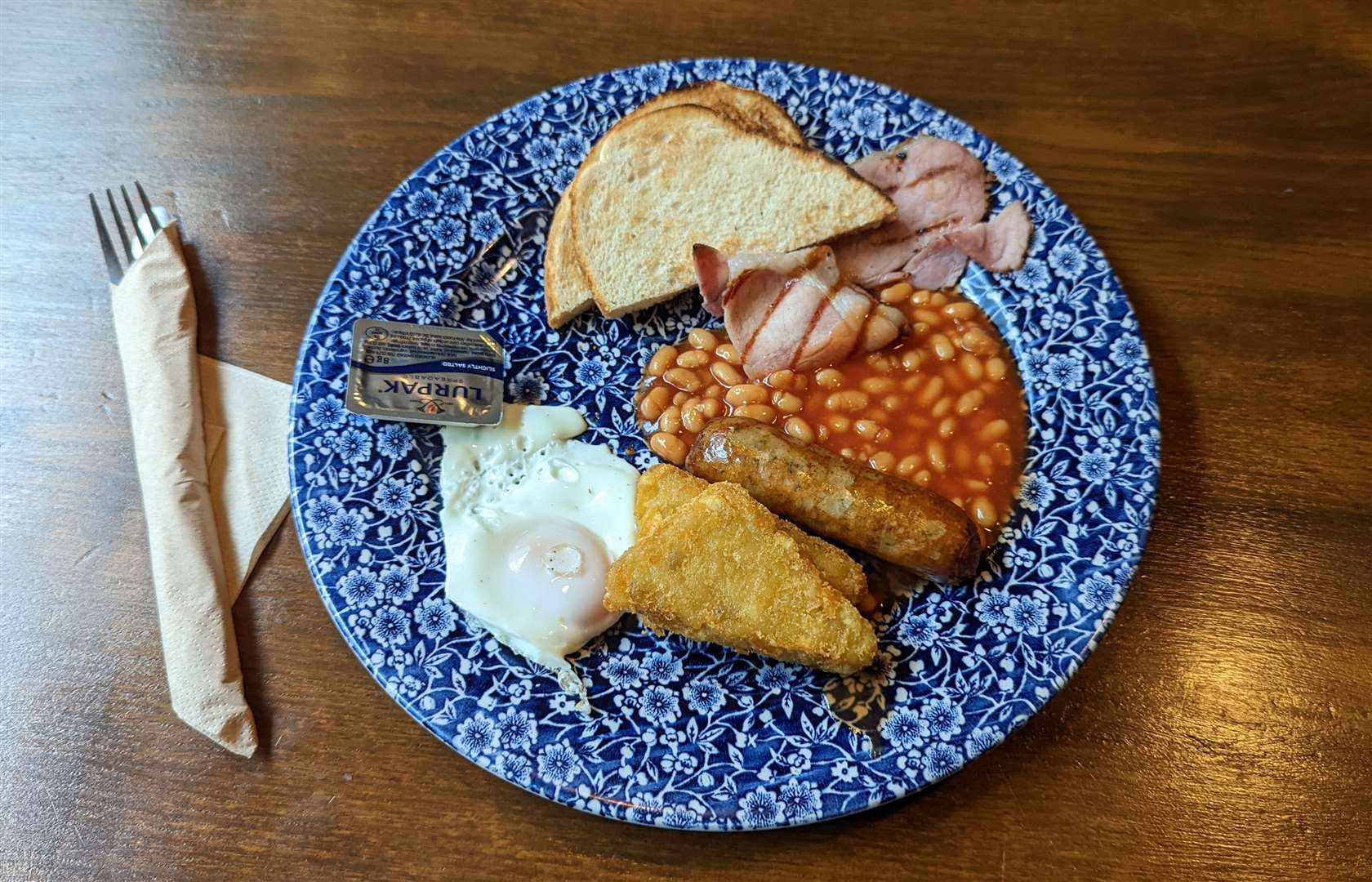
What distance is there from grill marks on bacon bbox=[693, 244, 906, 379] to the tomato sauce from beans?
46 millimetres

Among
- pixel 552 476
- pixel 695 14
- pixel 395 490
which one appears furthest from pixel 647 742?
pixel 695 14

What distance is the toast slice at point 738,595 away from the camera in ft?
5.73

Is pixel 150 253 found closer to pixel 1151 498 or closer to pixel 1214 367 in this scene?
pixel 1151 498

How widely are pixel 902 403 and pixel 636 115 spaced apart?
3.64 feet

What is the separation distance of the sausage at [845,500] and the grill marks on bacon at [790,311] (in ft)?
1.01

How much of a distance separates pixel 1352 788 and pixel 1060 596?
0.73m

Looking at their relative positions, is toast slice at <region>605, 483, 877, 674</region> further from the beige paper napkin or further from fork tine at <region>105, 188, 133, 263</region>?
fork tine at <region>105, 188, 133, 263</region>

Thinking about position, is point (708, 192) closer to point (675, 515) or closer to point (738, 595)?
point (675, 515)

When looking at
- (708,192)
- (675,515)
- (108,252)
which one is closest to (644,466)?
(675,515)

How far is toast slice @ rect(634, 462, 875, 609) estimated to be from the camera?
6.20ft

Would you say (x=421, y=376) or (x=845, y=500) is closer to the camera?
(x=845, y=500)

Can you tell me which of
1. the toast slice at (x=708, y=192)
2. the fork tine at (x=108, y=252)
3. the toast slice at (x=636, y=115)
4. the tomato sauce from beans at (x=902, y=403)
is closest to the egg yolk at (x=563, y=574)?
the tomato sauce from beans at (x=902, y=403)

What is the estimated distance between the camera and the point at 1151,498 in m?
1.95

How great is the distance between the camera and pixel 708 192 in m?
2.35
